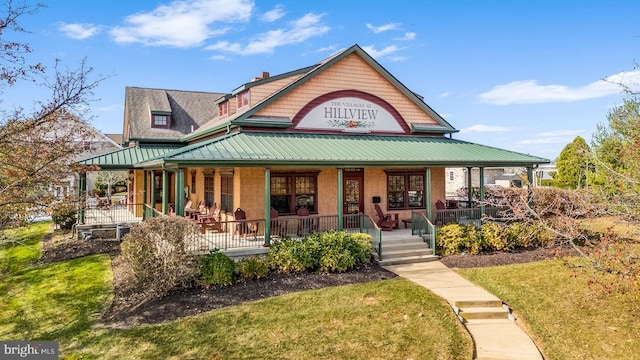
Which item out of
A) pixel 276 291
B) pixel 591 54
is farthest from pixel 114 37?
pixel 591 54

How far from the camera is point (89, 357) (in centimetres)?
769

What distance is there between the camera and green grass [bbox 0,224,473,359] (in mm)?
7621

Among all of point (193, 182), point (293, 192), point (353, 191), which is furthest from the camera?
point (193, 182)

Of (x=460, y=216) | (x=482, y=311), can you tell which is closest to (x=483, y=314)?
(x=482, y=311)

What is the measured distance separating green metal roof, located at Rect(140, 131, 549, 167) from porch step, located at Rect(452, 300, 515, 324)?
6.56 m

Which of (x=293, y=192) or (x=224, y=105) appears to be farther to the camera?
(x=224, y=105)

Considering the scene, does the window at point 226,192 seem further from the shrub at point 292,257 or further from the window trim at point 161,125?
the window trim at point 161,125

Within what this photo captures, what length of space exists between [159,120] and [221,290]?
62.1 feet

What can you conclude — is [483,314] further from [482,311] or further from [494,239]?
[494,239]

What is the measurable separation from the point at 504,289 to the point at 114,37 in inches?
625

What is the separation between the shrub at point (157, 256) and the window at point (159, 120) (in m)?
17.3

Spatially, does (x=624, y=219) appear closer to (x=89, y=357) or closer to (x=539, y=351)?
(x=539, y=351)

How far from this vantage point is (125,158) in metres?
20.2

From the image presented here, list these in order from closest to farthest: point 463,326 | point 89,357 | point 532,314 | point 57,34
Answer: point 89,357
point 463,326
point 532,314
point 57,34
